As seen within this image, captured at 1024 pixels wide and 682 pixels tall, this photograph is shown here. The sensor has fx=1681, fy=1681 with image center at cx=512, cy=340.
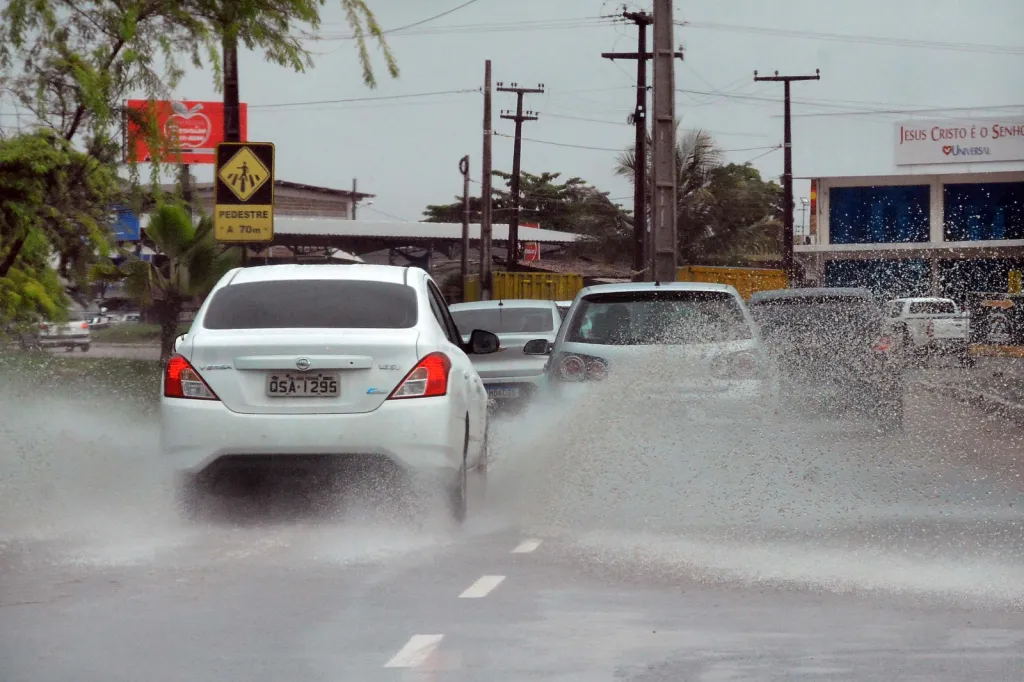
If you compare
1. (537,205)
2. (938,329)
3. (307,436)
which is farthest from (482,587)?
(537,205)

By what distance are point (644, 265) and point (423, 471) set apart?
41.1 m

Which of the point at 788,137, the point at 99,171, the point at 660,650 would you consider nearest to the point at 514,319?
the point at 99,171

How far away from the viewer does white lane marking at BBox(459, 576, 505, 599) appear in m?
7.48

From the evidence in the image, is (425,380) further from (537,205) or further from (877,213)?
(537,205)

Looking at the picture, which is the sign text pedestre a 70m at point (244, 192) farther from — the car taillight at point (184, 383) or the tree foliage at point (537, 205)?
the tree foliage at point (537, 205)

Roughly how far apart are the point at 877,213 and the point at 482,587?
5400 cm

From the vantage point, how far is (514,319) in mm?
18750

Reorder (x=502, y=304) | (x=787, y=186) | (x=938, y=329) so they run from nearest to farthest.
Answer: (x=502, y=304)
(x=938, y=329)
(x=787, y=186)

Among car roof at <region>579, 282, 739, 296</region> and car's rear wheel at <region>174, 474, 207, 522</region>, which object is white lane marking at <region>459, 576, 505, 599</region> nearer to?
car's rear wheel at <region>174, 474, 207, 522</region>

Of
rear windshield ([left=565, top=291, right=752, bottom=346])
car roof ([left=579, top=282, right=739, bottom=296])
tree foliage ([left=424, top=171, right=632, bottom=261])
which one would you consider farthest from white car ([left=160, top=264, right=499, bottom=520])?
tree foliage ([left=424, top=171, right=632, bottom=261])

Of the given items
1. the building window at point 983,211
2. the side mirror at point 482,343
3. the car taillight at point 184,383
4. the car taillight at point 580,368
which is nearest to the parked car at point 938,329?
the building window at point 983,211

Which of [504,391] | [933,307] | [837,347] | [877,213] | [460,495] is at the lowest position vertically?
[460,495]

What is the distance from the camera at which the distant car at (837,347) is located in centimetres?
1421

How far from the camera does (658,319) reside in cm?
1222
